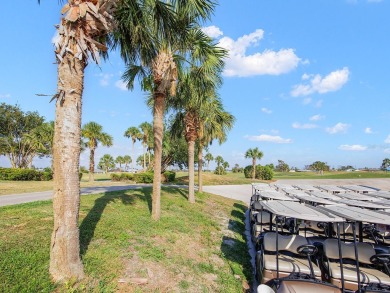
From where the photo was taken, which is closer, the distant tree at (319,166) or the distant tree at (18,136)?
the distant tree at (18,136)

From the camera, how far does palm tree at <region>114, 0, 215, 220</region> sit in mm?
6910

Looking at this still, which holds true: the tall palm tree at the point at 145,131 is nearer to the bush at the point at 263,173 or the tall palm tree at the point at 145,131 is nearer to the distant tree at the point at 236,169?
the bush at the point at 263,173

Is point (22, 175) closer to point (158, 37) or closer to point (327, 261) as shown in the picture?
point (158, 37)

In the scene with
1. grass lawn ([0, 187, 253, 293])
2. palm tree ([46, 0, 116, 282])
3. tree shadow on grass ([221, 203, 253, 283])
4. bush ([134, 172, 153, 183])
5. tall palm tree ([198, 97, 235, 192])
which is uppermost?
tall palm tree ([198, 97, 235, 192])

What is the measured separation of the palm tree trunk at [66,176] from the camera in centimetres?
408

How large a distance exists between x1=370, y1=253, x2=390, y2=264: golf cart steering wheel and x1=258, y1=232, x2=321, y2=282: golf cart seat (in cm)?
99

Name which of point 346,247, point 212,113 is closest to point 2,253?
point 346,247

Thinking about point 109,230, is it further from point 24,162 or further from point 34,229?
point 24,162

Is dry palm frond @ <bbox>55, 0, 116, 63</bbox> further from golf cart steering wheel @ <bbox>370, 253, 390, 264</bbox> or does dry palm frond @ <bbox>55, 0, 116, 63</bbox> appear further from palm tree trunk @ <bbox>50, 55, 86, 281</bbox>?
golf cart steering wheel @ <bbox>370, 253, 390, 264</bbox>

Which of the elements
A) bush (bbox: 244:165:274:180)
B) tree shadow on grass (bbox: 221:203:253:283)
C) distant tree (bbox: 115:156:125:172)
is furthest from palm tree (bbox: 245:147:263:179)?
distant tree (bbox: 115:156:125:172)

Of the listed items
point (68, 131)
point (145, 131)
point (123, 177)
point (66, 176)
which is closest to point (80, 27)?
point (68, 131)

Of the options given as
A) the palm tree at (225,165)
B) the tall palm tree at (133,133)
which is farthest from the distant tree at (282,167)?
the tall palm tree at (133,133)

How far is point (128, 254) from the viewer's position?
5.73m

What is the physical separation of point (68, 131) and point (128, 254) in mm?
3239
